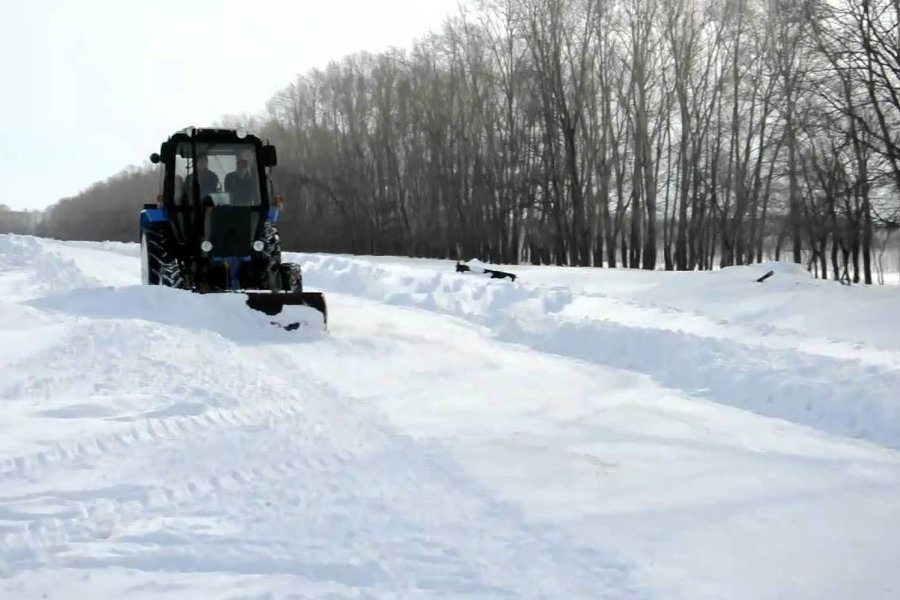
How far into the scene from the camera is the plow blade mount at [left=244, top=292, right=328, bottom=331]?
9570 millimetres

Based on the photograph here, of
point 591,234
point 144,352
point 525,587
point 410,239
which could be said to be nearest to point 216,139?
point 144,352

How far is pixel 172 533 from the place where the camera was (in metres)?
3.70

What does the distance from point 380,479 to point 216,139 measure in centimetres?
838

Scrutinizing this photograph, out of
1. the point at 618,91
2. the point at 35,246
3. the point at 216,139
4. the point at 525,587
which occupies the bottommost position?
the point at 525,587

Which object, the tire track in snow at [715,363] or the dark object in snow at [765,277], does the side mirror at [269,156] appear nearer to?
the tire track in snow at [715,363]

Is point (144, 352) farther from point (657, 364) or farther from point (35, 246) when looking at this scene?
point (35, 246)

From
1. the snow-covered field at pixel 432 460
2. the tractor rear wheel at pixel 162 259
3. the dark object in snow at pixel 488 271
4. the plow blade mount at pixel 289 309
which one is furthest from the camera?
the dark object in snow at pixel 488 271

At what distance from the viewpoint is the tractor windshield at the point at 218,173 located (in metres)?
11.4

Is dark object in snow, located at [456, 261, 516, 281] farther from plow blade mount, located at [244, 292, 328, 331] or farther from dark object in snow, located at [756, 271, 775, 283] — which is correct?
plow blade mount, located at [244, 292, 328, 331]

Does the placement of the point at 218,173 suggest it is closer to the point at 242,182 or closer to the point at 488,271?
the point at 242,182

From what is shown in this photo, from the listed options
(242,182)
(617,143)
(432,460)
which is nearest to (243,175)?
(242,182)

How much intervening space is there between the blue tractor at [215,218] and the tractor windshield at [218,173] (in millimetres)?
14

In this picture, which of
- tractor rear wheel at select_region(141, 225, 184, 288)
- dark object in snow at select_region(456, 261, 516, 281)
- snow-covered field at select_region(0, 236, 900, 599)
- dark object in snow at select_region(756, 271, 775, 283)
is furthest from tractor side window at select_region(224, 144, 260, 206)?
dark object in snow at select_region(756, 271, 775, 283)

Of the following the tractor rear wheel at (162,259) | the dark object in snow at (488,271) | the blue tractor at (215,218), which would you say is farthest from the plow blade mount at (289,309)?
the dark object in snow at (488,271)
